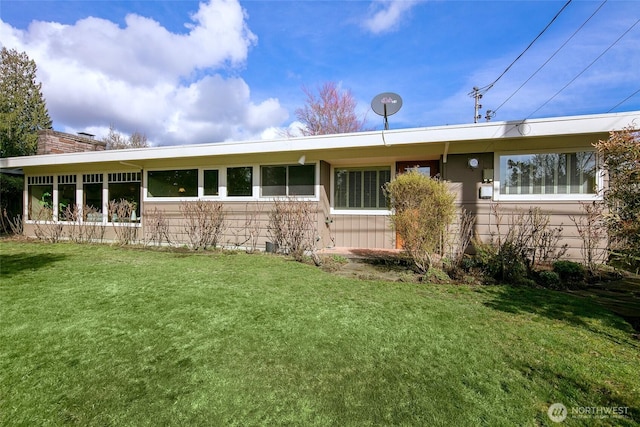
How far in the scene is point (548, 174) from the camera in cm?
619

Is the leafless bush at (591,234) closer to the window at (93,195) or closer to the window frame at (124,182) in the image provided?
the window frame at (124,182)

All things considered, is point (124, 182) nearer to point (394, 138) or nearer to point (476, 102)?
point (394, 138)

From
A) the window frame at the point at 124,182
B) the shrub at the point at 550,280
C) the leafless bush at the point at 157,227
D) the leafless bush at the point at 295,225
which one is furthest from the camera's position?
the window frame at the point at 124,182

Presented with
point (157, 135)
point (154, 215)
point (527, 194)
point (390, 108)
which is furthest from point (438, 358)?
point (157, 135)

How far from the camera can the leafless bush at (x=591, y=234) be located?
5.07 m

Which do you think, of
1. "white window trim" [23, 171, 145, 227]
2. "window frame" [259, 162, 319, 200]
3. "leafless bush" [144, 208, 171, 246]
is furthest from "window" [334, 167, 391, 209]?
"white window trim" [23, 171, 145, 227]

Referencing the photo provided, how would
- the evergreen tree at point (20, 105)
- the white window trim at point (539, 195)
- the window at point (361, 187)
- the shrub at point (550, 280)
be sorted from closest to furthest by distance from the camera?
the shrub at point (550, 280) < the white window trim at point (539, 195) < the window at point (361, 187) < the evergreen tree at point (20, 105)

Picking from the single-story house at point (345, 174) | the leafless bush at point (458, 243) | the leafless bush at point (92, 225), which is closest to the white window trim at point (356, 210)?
the single-story house at point (345, 174)

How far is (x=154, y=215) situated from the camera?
8.65 metres

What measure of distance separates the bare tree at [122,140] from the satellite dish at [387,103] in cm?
Result: 2623

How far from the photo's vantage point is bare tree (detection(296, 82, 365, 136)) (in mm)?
23141

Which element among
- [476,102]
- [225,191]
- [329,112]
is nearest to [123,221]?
[225,191]
